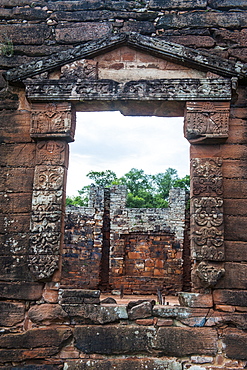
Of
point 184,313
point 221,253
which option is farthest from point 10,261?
point 221,253

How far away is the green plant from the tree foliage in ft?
75.2

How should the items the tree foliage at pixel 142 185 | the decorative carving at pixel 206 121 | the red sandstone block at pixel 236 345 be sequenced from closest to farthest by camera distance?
1. the red sandstone block at pixel 236 345
2. the decorative carving at pixel 206 121
3. the tree foliage at pixel 142 185

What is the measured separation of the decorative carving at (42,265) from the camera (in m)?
4.63

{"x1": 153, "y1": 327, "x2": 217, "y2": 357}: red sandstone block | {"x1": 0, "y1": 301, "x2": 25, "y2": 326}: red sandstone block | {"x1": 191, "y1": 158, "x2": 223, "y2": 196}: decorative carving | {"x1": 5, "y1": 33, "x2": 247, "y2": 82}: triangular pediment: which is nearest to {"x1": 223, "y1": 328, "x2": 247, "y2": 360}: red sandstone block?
{"x1": 153, "y1": 327, "x2": 217, "y2": 357}: red sandstone block

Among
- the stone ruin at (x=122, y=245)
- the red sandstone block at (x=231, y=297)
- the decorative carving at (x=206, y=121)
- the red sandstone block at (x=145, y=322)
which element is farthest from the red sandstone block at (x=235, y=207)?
the stone ruin at (x=122, y=245)

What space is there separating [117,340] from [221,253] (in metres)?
1.72

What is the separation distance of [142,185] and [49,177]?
29.1 m

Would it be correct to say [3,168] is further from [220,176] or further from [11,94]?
[220,176]

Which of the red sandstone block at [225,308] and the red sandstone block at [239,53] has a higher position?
the red sandstone block at [239,53]

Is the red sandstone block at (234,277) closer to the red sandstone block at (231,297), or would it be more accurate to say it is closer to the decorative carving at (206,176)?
the red sandstone block at (231,297)

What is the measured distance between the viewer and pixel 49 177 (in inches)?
194

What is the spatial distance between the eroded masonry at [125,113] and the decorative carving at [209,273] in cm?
1

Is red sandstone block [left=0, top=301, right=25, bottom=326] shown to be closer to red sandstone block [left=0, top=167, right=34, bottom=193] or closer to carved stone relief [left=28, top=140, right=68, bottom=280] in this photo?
carved stone relief [left=28, top=140, right=68, bottom=280]

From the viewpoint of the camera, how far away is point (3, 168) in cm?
510
